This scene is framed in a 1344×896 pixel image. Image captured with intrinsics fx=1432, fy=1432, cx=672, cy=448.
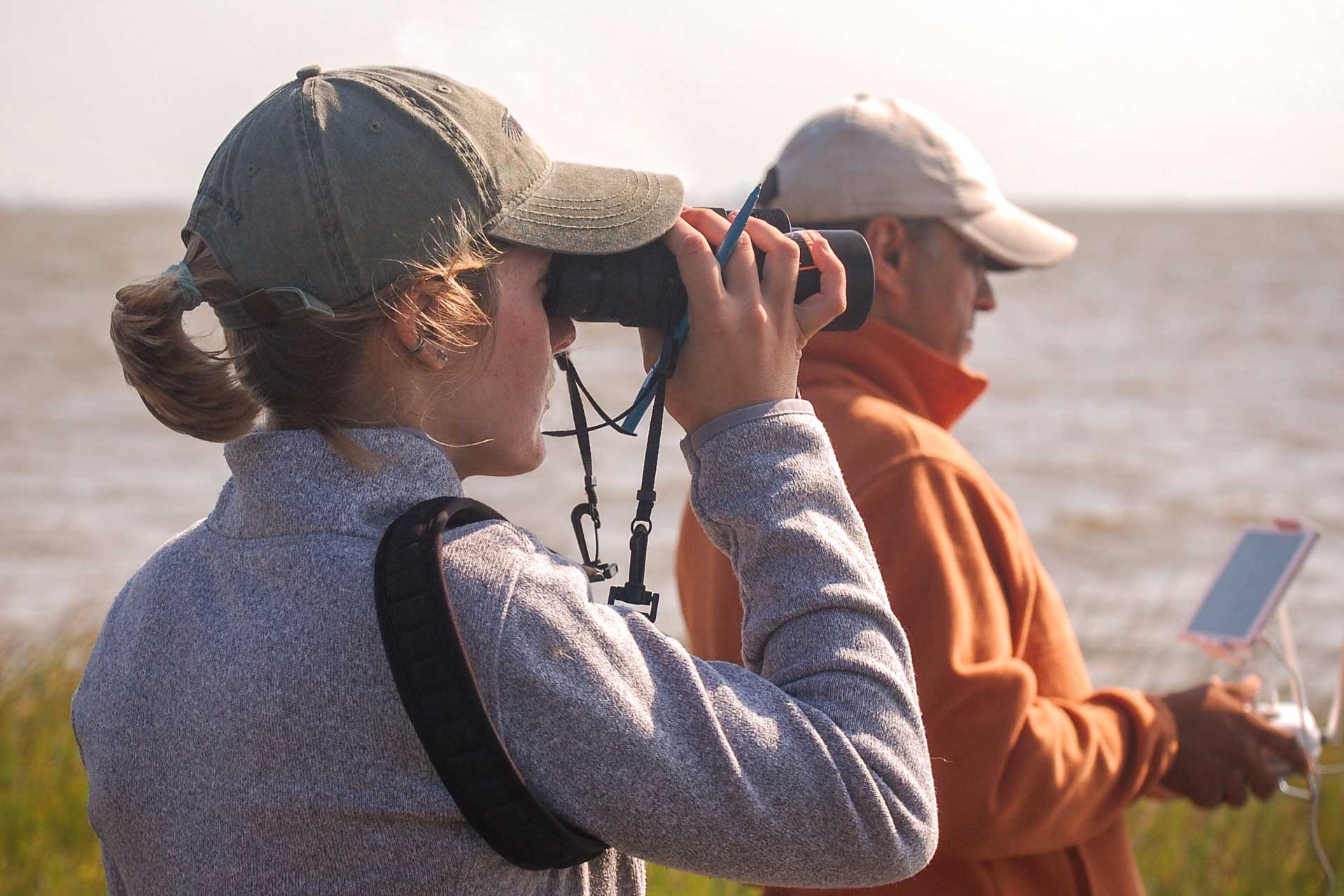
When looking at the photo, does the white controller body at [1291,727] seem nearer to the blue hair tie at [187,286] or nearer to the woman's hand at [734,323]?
the woman's hand at [734,323]

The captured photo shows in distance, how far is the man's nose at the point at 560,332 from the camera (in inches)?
55.7

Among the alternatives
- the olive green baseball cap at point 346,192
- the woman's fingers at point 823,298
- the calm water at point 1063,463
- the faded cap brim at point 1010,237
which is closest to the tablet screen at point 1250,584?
the faded cap brim at point 1010,237

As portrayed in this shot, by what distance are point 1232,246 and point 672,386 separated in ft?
180

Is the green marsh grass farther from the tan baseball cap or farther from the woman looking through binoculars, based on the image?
the woman looking through binoculars

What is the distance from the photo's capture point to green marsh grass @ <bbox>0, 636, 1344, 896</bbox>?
3.46 meters

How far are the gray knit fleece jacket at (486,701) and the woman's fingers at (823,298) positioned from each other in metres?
0.20

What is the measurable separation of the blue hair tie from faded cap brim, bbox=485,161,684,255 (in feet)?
0.87

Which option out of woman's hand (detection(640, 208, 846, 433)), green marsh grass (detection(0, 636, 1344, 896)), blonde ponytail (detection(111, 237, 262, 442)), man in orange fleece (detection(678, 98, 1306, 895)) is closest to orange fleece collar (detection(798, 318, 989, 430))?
man in orange fleece (detection(678, 98, 1306, 895))

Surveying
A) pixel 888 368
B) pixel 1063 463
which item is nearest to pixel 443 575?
pixel 888 368

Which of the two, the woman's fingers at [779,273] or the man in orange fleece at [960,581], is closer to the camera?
the woman's fingers at [779,273]

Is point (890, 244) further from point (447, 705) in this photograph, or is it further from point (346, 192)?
point (447, 705)

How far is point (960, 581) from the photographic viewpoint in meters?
1.94

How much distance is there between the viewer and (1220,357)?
19578mm

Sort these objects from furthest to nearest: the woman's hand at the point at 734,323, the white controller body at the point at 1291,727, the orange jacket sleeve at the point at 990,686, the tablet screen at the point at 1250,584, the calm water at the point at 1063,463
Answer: the calm water at the point at 1063,463 → the tablet screen at the point at 1250,584 → the white controller body at the point at 1291,727 → the orange jacket sleeve at the point at 990,686 → the woman's hand at the point at 734,323
